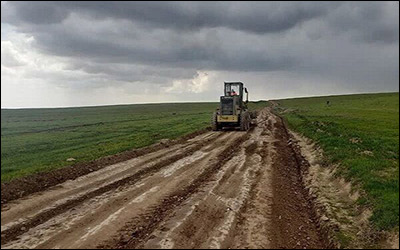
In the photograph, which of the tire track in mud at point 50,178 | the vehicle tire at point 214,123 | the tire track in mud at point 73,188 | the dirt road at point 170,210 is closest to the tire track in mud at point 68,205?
the dirt road at point 170,210

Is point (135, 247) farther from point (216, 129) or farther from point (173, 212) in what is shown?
point (216, 129)

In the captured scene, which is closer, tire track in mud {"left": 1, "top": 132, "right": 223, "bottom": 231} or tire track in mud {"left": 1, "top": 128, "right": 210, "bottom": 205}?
tire track in mud {"left": 1, "top": 132, "right": 223, "bottom": 231}

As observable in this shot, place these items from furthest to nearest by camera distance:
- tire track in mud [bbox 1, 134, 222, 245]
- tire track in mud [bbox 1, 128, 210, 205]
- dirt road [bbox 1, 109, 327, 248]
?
1. tire track in mud [bbox 1, 128, 210, 205]
2. tire track in mud [bbox 1, 134, 222, 245]
3. dirt road [bbox 1, 109, 327, 248]

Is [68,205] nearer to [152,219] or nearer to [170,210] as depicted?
[152,219]

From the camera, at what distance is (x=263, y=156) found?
2100cm

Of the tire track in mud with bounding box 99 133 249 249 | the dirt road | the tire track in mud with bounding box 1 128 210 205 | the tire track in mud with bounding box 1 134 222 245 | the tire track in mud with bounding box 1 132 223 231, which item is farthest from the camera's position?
the tire track in mud with bounding box 1 128 210 205

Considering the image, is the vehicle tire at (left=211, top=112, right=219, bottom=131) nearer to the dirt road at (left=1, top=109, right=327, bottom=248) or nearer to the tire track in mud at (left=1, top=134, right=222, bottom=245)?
the tire track in mud at (left=1, top=134, right=222, bottom=245)

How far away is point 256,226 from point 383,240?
3118 millimetres

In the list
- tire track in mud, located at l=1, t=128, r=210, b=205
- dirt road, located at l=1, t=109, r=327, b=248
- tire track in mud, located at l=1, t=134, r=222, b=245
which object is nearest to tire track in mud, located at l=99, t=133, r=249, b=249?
dirt road, located at l=1, t=109, r=327, b=248

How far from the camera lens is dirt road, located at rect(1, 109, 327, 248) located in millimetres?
9070

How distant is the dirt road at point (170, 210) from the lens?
9.07 meters

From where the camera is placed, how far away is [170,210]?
1127 cm

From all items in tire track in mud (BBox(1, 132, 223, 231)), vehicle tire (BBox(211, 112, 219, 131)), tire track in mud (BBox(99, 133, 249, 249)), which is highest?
vehicle tire (BBox(211, 112, 219, 131))

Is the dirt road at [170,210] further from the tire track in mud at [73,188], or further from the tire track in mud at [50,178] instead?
the tire track in mud at [50,178]
